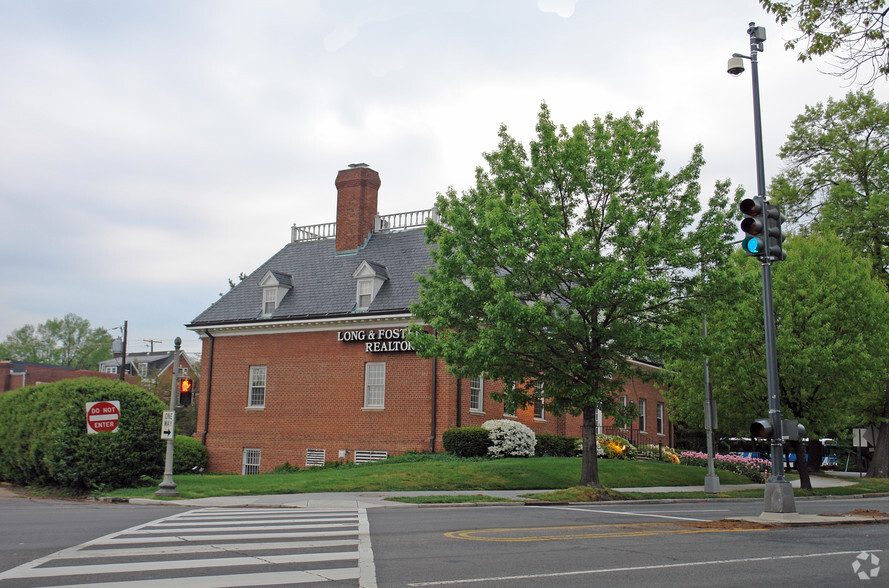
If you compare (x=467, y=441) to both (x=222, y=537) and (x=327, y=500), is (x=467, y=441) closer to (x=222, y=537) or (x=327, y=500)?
(x=327, y=500)

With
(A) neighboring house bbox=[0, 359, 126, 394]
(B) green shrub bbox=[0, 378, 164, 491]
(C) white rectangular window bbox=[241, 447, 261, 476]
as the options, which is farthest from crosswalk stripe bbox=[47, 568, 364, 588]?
(A) neighboring house bbox=[0, 359, 126, 394]

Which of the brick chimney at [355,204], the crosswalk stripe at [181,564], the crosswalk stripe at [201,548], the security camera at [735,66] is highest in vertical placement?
the brick chimney at [355,204]

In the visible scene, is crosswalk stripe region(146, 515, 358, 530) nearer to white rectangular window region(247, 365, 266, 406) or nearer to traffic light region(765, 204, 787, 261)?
traffic light region(765, 204, 787, 261)

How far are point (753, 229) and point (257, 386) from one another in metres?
25.7

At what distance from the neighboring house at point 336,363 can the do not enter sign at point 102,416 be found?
10.9 meters

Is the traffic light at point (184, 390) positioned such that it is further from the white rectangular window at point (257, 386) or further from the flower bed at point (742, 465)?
the flower bed at point (742, 465)

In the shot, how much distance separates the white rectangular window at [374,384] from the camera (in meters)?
31.7

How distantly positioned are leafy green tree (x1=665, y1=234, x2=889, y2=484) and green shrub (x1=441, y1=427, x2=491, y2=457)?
7.56 metres

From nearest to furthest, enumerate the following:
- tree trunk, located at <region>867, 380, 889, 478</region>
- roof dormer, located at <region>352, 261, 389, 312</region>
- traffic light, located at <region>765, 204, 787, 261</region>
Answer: traffic light, located at <region>765, 204, 787, 261</region>, roof dormer, located at <region>352, 261, 389, 312</region>, tree trunk, located at <region>867, 380, 889, 478</region>

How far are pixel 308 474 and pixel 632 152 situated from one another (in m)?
15.9

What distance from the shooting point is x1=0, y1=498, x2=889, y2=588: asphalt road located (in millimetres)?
7695

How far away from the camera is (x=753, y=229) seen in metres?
14.3

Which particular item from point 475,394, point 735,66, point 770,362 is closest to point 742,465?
point 475,394

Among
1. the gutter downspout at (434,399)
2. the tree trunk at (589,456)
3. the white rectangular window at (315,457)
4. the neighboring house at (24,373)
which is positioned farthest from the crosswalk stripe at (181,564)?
the neighboring house at (24,373)
